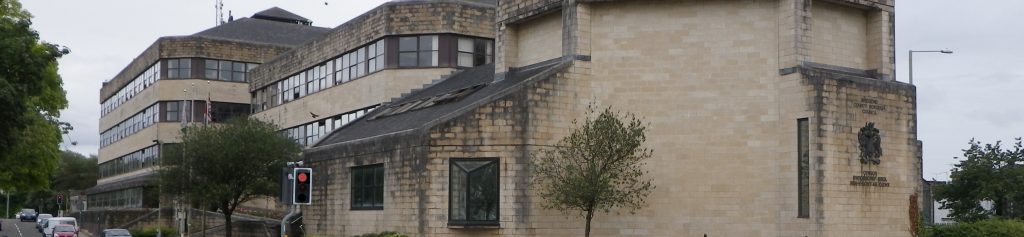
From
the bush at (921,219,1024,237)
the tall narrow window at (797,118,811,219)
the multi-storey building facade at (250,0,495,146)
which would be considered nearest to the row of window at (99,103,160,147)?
the multi-storey building facade at (250,0,495,146)

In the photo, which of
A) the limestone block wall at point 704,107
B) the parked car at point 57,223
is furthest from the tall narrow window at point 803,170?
A: the parked car at point 57,223

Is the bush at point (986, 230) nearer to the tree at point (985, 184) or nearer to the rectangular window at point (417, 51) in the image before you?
the tree at point (985, 184)

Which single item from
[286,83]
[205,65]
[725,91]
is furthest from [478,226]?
[205,65]

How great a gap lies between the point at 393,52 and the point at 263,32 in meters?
28.5

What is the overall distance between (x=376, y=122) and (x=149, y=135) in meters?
40.6

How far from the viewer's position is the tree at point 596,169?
90.2 ft

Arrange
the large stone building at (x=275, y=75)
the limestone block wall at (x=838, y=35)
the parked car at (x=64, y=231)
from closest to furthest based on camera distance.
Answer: the limestone block wall at (x=838, y=35), the large stone building at (x=275, y=75), the parked car at (x=64, y=231)

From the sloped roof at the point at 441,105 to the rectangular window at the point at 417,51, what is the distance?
3471 millimetres

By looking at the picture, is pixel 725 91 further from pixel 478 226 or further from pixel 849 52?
pixel 478 226

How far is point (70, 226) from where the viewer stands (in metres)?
57.2

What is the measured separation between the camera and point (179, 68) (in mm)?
72062

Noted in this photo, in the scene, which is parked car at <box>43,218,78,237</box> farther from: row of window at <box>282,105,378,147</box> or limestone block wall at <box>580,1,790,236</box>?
limestone block wall at <box>580,1,790,236</box>

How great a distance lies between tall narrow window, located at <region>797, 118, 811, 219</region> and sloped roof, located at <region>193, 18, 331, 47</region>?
4873 cm

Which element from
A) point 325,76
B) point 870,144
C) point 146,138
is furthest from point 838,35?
point 146,138
